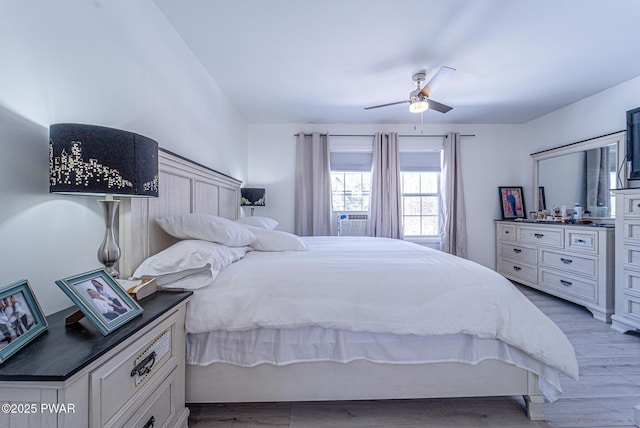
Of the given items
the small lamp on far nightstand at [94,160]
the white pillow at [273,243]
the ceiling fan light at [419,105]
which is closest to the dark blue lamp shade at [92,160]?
the small lamp on far nightstand at [94,160]

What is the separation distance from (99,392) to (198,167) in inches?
66.3

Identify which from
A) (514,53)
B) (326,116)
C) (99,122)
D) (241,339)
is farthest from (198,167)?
(514,53)

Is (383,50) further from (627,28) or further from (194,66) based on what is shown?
(627,28)

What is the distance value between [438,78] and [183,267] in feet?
7.96

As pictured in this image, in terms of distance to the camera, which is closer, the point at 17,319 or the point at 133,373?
the point at 17,319

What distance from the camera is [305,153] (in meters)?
3.86

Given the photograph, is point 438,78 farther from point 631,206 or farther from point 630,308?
point 630,308

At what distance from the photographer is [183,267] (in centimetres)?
126

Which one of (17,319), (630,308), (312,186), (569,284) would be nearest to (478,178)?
(569,284)

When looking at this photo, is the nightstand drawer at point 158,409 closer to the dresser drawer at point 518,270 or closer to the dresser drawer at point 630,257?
the dresser drawer at point 630,257

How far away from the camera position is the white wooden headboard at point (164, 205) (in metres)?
1.34

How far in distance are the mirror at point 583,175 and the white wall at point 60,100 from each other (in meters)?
4.30

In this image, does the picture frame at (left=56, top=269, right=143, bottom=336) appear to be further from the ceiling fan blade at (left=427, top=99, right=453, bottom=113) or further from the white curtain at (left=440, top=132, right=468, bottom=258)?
the white curtain at (left=440, top=132, right=468, bottom=258)

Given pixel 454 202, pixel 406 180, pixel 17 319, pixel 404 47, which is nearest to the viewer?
pixel 17 319
